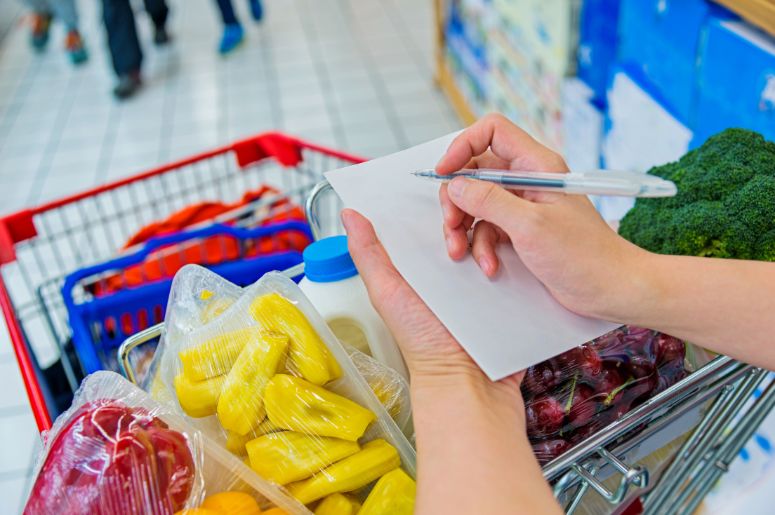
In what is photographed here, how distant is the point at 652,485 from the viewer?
99 centimetres

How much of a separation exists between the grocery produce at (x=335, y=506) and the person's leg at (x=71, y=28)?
4648 millimetres

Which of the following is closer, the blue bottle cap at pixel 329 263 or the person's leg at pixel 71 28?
the blue bottle cap at pixel 329 263

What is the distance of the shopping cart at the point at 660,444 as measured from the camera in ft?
2.34

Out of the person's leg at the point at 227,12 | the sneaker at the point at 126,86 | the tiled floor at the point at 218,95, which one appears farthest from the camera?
the person's leg at the point at 227,12

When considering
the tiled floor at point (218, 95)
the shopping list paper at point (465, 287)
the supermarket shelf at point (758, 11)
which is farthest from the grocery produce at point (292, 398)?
the tiled floor at point (218, 95)

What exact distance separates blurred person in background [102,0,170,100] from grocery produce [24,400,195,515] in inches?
148

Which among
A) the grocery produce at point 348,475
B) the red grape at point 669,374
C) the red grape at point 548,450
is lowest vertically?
the red grape at point 548,450

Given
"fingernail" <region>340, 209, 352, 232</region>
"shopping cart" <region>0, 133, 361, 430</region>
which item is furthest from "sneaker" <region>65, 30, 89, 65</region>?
"fingernail" <region>340, 209, 352, 232</region>

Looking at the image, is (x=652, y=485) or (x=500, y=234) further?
(x=652, y=485)

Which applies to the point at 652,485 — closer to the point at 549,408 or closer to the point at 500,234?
the point at 549,408

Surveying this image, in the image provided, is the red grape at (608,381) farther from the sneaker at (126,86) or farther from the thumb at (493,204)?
the sneaker at (126,86)

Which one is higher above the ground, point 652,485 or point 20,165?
point 652,485

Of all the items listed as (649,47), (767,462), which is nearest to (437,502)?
(767,462)

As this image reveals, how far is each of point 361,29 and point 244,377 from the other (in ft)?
14.3
